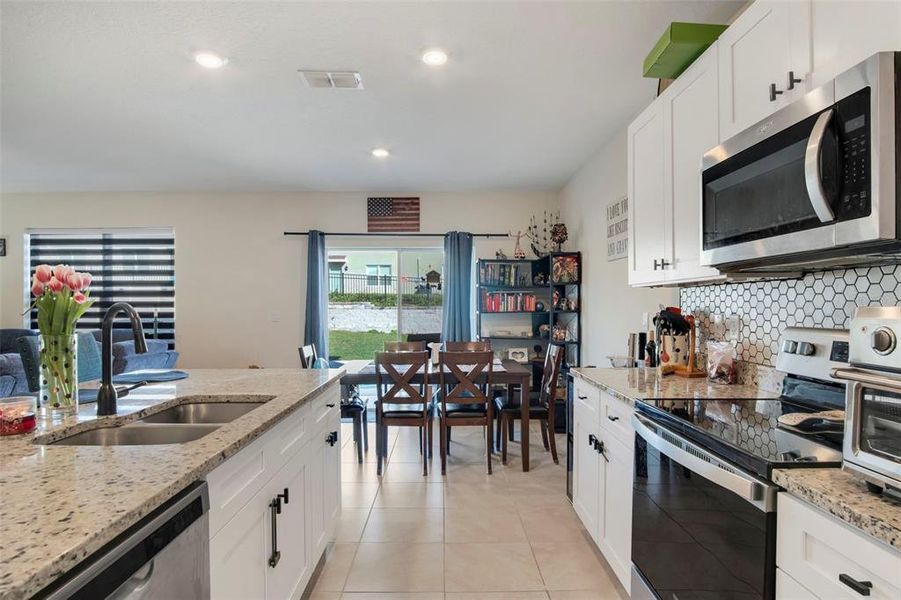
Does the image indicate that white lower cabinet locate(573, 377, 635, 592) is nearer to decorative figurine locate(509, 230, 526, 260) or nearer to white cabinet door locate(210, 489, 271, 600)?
white cabinet door locate(210, 489, 271, 600)

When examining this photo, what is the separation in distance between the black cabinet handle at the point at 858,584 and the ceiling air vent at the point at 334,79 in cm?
284

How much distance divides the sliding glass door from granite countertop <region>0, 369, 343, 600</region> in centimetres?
389

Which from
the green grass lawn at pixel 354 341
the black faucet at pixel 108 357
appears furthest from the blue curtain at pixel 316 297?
the black faucet at pixel 108 357

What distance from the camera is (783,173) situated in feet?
4.36

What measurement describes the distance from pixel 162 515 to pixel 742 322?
2.32 metres

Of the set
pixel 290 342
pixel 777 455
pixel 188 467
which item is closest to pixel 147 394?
pixel 188 467

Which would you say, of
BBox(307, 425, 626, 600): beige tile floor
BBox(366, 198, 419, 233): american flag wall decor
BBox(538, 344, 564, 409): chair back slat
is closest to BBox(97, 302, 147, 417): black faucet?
BBox(307, 425, 626, 600): beige tile floor

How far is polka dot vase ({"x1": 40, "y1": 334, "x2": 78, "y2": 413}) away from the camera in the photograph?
1.49 meters

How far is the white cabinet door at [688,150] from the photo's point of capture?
179 cm

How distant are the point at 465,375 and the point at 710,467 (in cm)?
221

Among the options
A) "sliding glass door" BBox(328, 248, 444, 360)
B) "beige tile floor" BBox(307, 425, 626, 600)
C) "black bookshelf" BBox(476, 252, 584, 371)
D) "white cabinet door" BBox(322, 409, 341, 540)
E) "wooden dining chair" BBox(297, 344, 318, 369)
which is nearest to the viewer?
"beige tile floor" BBox(307, 425, 626, 600)

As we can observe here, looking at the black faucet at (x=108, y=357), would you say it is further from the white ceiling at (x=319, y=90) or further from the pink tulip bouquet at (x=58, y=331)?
the white ceiling at (x=319, y=90)

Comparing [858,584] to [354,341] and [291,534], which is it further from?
[354,341]

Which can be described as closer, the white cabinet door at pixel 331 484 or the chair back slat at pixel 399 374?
the white cabinet door at pixel 331 484
